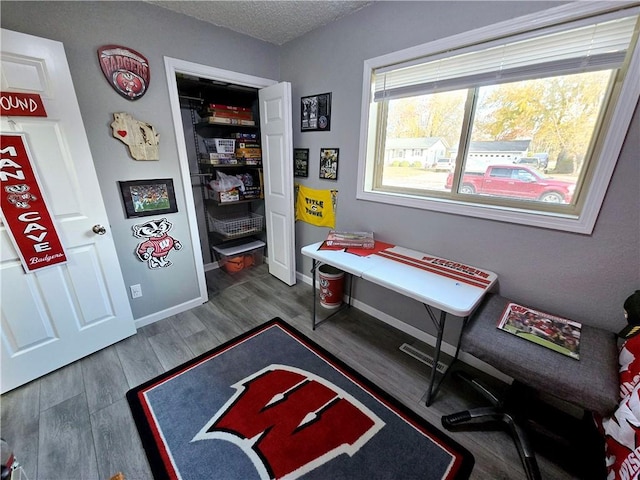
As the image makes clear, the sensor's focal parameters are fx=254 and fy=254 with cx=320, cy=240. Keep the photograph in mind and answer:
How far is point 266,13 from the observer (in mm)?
1929

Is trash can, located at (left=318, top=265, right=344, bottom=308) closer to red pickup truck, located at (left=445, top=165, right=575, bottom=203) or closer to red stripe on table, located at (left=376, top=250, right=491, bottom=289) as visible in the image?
red stripe on table, located at (left=376, top=250, right=491, bottom=289)

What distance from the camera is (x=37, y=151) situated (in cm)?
148

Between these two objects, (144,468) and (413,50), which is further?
(413,50)

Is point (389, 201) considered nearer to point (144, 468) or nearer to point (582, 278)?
point (582, 278)

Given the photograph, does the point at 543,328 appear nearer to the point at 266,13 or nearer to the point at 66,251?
the point at 266,13

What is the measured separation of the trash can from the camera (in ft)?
7.64

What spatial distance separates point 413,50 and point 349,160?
849 millimetres

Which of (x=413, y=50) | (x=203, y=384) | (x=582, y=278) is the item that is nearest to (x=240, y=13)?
(x=413, y=50)

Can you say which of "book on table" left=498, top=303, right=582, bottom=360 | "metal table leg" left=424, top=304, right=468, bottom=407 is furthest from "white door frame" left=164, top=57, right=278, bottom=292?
"book on table" left=498, top=303, right=582, bottom=360

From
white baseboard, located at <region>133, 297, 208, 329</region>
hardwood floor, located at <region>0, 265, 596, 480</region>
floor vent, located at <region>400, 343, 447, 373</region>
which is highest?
white baseboard, located at <region>133, 297, 208, 329</region>

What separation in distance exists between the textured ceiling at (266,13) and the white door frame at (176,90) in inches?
13.1

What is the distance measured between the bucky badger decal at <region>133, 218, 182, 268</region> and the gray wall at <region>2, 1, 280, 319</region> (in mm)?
46

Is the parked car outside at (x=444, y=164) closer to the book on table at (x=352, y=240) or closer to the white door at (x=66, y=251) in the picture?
the book on table at (x=352, y=240)

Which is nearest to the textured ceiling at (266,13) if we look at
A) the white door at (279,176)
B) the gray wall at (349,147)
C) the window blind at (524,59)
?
the gray wall at (349,147)
